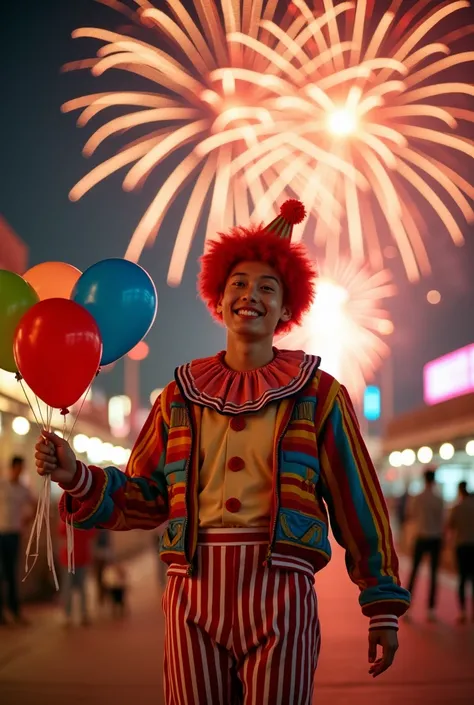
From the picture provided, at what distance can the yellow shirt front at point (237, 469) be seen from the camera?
102 inches

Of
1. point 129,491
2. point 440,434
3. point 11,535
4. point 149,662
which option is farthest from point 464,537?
point 440,434

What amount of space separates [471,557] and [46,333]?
8.02m

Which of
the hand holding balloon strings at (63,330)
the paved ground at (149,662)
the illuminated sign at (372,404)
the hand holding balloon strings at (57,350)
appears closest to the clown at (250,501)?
the hand holding balloon strings at (63,330)

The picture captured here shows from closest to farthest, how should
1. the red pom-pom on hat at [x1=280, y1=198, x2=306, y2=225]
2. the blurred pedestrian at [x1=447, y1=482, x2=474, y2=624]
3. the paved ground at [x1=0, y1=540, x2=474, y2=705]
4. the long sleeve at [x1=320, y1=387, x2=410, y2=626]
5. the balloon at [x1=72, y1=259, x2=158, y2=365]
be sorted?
the long sleeve at [x1=320, y1=387, x2=410, y2=626] < the red pom-pom on hat at [x1=280, y1=198, x2=306, y2=225] < the balloon at [x1=72, y1=259, x2=158, y2=365] < the paved ground at [x1=0, y1=540, x2=474, y2=705] < the blurred pedestrian at [x1=447, y1=482, x2=474, y2=624]

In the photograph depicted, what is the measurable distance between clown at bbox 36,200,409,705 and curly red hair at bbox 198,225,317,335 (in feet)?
0.03

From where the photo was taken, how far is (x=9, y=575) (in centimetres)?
923

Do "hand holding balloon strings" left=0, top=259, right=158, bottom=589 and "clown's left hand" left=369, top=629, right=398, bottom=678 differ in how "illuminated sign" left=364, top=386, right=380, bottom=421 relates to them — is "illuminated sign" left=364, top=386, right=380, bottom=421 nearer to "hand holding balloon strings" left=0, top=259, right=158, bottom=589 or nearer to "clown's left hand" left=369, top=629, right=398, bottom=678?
"hand holding balloon strings" left=0, top=259, right=158, bottom=589

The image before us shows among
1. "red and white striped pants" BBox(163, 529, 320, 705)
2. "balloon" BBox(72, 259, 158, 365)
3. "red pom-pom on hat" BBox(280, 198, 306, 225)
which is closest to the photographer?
"red and white striped pants" BBox(163, 529, 320, 705)

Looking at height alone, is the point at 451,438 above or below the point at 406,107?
below

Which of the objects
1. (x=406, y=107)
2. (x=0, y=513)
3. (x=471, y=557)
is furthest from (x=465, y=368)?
(x=0, y=513)

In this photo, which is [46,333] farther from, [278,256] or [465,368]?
[465,368]

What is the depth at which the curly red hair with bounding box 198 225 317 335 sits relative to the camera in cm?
300

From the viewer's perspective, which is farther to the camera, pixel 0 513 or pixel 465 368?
pixel 465 368

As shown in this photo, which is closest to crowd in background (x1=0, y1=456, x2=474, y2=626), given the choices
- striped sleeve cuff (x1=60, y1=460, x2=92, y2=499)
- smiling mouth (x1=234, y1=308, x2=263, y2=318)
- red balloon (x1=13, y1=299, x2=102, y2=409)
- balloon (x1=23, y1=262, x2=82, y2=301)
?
balloon (x1=23, y1=262, x2=82, y2=301)
